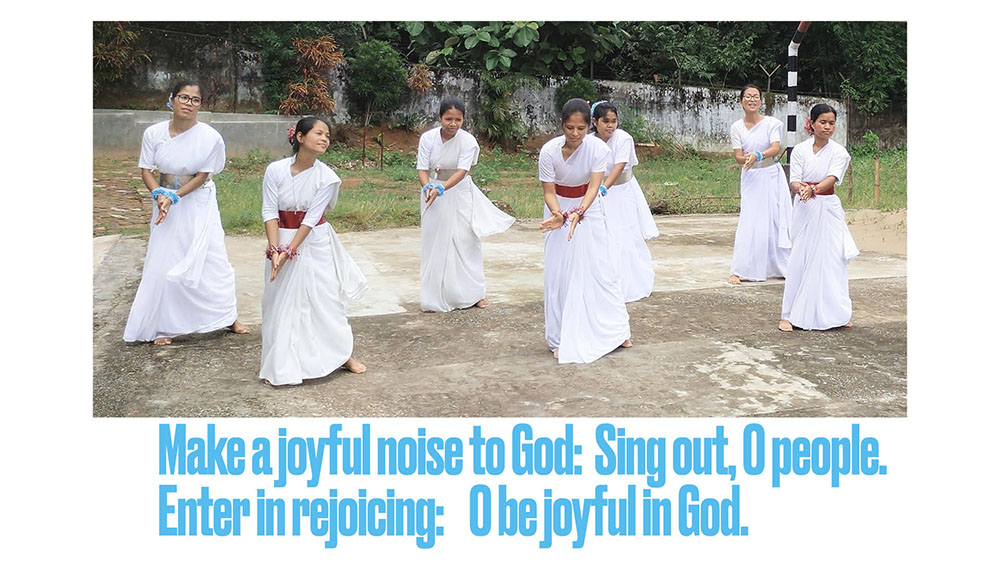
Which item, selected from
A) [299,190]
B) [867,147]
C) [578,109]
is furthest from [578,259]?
[867,147]

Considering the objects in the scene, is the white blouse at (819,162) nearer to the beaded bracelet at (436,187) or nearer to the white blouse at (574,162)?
the white blouse at (574,162)

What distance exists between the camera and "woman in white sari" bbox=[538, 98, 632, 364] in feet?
19.4

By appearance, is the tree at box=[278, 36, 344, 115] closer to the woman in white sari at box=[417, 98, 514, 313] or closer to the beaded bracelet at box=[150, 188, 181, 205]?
the woman in white sari at box=[417, 98, 514, 313]

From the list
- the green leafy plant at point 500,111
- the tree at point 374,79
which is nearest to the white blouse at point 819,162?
the tree at point 374,79

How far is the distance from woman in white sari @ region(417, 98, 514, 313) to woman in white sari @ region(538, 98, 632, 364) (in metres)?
1.42

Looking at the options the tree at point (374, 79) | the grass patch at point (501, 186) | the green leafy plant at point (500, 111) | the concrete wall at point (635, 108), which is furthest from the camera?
the green leafy plant at point (500, 111)

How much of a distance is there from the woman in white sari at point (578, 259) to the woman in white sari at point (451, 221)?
4.67 feet

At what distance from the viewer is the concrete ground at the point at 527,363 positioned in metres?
5.10

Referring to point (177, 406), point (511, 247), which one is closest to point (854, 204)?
point (511, 247)

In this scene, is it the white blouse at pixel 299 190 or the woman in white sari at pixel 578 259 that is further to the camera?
the woman in white sari at pixel 578 259

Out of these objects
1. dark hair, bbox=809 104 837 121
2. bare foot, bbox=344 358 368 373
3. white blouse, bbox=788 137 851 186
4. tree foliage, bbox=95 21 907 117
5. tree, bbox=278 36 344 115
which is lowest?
bare foot, bbox=344 358 368 373

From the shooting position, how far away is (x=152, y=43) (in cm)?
1861

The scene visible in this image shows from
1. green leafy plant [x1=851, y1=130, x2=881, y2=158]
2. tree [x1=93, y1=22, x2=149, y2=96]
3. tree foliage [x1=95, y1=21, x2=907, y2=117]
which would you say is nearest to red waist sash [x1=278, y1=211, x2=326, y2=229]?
tree [x1=93, y1=22, x2=149, y2=96]

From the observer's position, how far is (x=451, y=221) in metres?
7.59
